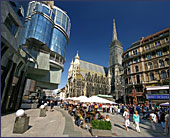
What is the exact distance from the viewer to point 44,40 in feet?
90.7

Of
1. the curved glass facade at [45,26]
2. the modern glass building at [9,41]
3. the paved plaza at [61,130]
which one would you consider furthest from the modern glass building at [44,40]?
the paved plaza at [61,130]

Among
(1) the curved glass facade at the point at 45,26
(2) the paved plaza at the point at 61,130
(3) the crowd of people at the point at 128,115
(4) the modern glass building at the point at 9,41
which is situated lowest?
(2) the paved plaza at the point at 61,130

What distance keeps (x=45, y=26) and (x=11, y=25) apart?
56.8ft

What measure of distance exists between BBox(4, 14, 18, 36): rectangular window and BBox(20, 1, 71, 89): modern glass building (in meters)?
7.82

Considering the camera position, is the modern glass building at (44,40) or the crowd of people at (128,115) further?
the modern glass building at (44,40)

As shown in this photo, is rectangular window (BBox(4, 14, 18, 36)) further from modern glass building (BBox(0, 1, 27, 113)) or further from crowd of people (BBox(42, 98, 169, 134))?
crowd of people (BBox(42, 98, 169, 134))

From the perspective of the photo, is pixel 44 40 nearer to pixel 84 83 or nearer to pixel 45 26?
pixel 45 26

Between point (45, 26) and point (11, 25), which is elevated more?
point (45, 26)

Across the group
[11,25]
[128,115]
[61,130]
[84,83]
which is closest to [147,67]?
[128,115]

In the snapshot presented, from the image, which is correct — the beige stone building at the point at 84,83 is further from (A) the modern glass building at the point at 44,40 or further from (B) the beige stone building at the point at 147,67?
(B) the beige stone building at the point at 147,67

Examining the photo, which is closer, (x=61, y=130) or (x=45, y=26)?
(x=61, y=130)

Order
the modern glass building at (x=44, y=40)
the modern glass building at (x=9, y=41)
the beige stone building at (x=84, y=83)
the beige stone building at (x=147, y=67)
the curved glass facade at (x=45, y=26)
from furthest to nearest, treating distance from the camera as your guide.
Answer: the beige stone building at (x=84, y=83), the curved glass facade at (x=45, y=26), the modern glass building at (x=44, y=40), the beige stone building at (x=147, y=67), the modern glass building at (x=9, y=41)

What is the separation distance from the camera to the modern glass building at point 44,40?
2570 cm

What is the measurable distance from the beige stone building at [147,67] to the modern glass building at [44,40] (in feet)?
81.6
